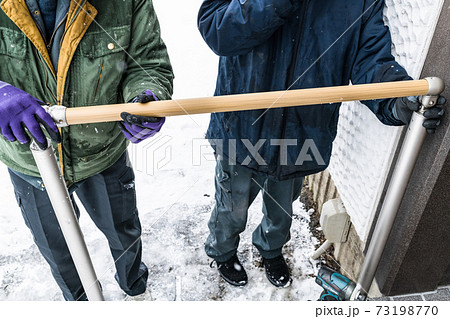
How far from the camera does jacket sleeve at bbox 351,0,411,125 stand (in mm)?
1410

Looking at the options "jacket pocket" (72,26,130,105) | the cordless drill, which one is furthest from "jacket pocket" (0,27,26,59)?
the cordless drill

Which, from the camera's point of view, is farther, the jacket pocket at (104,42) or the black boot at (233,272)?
the black boot at (233,272)

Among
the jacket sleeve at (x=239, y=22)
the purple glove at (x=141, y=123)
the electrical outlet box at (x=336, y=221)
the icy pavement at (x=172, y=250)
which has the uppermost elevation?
the jacket sleeve at (x=239, y=22)

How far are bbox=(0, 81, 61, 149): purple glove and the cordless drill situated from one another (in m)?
1.33

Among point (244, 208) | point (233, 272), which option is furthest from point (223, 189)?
point (233, 272)

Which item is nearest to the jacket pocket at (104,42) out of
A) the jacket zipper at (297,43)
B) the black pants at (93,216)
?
the black pants at (93,216)

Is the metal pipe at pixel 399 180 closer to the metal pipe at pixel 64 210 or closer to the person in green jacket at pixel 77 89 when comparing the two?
the person in green jacket at pixel 77 89

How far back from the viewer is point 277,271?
2252 mm

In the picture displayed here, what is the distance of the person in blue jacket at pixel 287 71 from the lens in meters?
1.36

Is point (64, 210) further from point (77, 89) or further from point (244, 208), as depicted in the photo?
point (244, 208)

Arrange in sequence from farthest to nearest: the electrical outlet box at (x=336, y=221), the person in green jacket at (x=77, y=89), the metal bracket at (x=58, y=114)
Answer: the electrical outlet box at (x=336, y=221) → the person in green jacket at (x=77, y=89) → the metal bracket at (x=58, y=114)

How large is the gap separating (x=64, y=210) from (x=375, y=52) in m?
1.27

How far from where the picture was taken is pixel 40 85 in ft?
4.46

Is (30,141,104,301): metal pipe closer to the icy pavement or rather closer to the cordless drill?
the icy pavement
